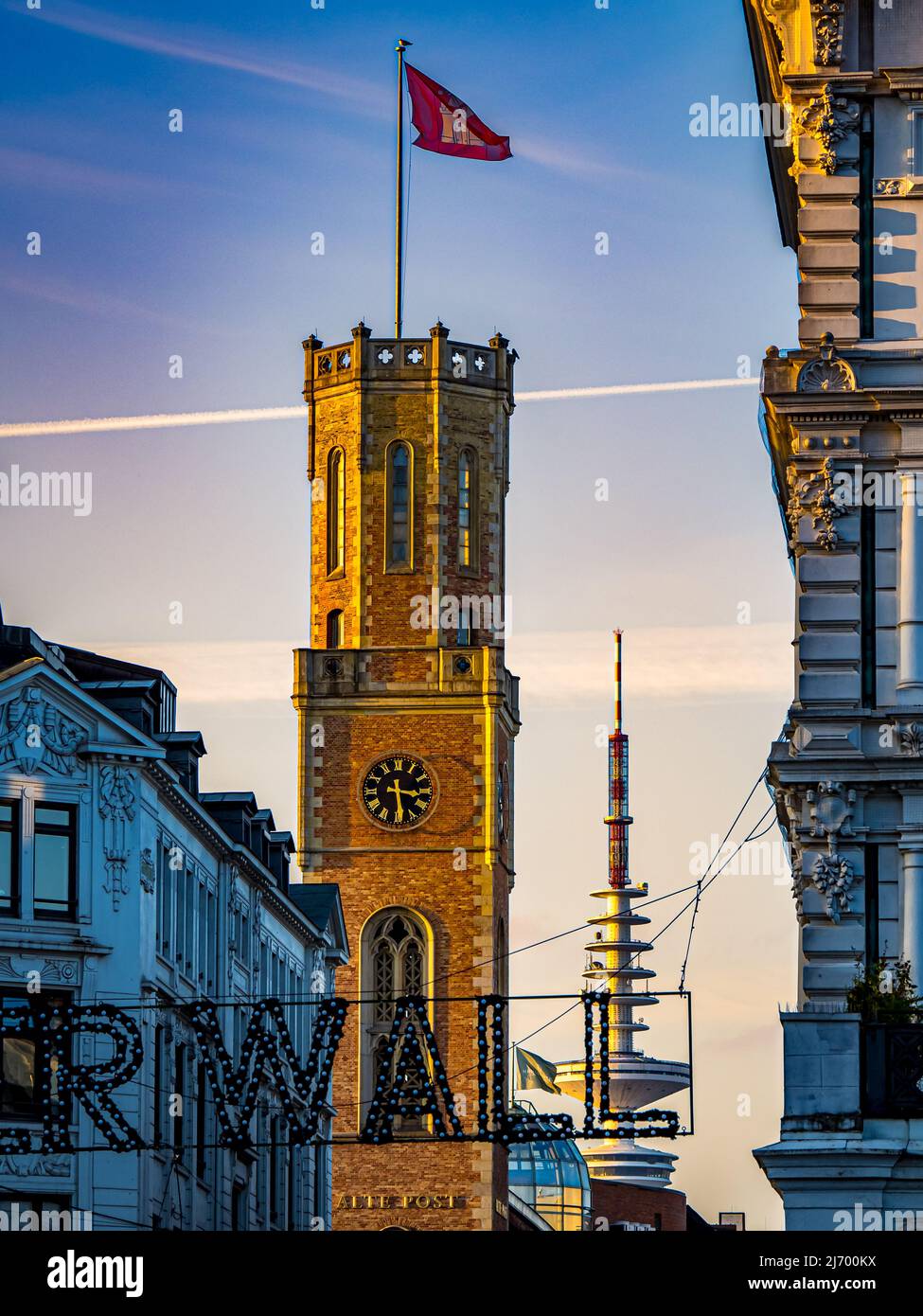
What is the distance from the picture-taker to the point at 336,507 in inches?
4727

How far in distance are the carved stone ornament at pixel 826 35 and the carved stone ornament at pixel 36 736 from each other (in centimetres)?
2267

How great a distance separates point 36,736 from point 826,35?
75.6ft

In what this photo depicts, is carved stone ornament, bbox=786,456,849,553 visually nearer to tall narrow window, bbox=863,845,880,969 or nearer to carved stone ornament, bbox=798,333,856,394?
carved stone ornament, bbox=798,333,856,394

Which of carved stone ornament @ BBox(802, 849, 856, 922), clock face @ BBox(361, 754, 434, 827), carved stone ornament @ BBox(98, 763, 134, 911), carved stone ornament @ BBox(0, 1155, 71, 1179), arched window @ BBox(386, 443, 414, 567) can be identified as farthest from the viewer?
arched window @ BBox(386, 443, 414, 567)

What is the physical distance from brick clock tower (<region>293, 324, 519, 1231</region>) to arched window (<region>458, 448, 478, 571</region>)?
8cm

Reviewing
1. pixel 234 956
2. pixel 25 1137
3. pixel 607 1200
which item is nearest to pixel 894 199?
pixel 25 1137

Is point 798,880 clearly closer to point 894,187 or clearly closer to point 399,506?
point 894,187

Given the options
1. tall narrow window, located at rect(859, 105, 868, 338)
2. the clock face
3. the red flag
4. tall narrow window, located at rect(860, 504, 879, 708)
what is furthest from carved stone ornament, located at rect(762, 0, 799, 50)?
the clock face

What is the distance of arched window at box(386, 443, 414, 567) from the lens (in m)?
119

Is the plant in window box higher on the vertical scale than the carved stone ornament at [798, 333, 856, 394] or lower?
lower

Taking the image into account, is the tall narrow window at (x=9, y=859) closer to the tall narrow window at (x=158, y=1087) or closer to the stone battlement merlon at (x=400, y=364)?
the tall narrow window at (x=158, y=1087)

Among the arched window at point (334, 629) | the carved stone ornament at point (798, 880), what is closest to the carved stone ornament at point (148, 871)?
the carved stone ornament at point (798, 880)

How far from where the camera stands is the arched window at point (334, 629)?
389ft

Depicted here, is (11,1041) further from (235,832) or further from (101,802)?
(235,832)
